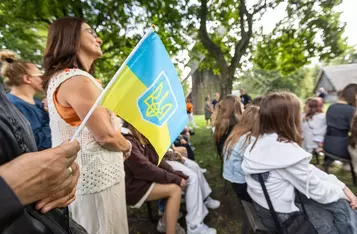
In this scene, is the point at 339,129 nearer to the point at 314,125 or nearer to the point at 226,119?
the point at 314,125

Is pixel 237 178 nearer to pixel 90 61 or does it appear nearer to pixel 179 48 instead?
pixel 90 61

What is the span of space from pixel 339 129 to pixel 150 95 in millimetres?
4230

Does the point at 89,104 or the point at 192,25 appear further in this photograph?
the point at 192,25

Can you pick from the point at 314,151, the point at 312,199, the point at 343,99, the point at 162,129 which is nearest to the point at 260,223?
the point at 312,199

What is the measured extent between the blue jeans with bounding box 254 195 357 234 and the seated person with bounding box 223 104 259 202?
72 cm

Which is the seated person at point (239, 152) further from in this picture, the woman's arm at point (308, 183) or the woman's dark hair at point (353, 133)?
the woman's dark hair at point (353, 133)

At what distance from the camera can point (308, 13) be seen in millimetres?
7016

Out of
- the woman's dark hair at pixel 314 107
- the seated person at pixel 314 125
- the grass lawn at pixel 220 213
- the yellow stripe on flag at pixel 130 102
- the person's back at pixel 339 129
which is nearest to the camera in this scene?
the yellow stripe on flag at pixel 130 102

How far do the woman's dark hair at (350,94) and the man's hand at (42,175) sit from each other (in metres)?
4.85

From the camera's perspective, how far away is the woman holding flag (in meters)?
1.31

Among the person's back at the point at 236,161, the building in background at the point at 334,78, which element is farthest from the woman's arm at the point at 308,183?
the building in background at the point at 334,78

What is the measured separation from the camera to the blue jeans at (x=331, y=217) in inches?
71.8

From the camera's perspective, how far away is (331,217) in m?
1.88

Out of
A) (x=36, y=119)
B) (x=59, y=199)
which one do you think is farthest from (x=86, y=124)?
(x=36, y=119)
